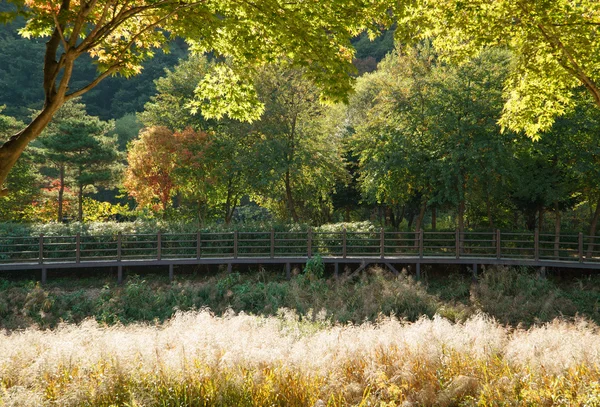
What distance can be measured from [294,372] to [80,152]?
2748cm

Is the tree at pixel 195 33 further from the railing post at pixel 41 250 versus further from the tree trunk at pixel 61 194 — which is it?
the tree trunk at pixel 61 194

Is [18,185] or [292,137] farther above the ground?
[292,137]

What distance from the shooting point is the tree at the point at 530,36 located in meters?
9.48

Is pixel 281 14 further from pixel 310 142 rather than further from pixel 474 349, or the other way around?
pixel 310 142

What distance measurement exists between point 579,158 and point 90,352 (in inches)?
809

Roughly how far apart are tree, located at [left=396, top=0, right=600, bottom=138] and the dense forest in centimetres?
425

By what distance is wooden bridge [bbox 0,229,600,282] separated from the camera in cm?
1809

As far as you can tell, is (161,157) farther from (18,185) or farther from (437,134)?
(437,134)

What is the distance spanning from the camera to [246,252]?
20438 millimetres

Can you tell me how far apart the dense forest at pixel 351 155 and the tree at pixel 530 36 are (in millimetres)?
4248

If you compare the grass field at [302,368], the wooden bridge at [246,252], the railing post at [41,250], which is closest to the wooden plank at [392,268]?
the wooden bridge at [246,252]

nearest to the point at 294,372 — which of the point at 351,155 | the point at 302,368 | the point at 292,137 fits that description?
the point at 302,368

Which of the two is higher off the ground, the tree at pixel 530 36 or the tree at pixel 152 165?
the tree at pixel 530 36

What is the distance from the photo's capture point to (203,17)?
695 cm
